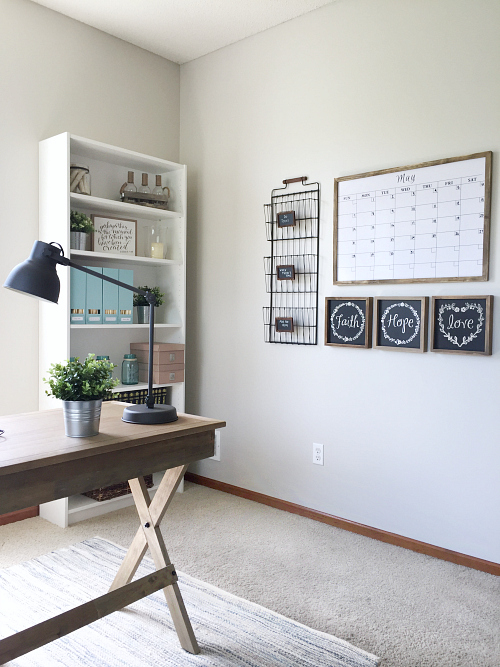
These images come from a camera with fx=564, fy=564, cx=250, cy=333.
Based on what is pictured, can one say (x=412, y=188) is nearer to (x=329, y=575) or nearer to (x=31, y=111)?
(x=329, y=575)

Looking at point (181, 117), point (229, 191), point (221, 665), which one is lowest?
point (221, 665)

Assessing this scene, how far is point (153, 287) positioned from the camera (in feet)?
12.2

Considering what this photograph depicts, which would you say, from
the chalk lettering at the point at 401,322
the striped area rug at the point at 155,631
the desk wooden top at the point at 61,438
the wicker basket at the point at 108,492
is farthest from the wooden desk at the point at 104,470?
the chalk lettering at the point at 401,322

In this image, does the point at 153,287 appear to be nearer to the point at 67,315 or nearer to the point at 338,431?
the point at 67,315

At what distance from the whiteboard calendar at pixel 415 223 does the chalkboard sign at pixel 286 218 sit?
276 millimetres

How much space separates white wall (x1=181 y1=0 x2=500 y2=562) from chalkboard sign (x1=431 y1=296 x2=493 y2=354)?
0.05 metres

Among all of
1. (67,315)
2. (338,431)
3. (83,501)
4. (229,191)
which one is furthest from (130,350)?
(338,431)

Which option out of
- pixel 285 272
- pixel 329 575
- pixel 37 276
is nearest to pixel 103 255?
pixel 285 272

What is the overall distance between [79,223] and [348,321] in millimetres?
1540

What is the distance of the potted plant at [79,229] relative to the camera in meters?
3.03

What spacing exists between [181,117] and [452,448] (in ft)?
9.01

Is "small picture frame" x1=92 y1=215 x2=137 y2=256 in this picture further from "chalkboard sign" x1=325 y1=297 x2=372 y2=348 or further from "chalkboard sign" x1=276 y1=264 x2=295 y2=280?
"chalkboard sign" x1=325 y1=297 x2=372 y2=348

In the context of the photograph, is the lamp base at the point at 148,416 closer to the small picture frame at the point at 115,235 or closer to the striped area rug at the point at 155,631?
the striped area rug at the point at 155,631

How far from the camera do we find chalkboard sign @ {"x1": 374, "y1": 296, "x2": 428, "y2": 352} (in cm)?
269
